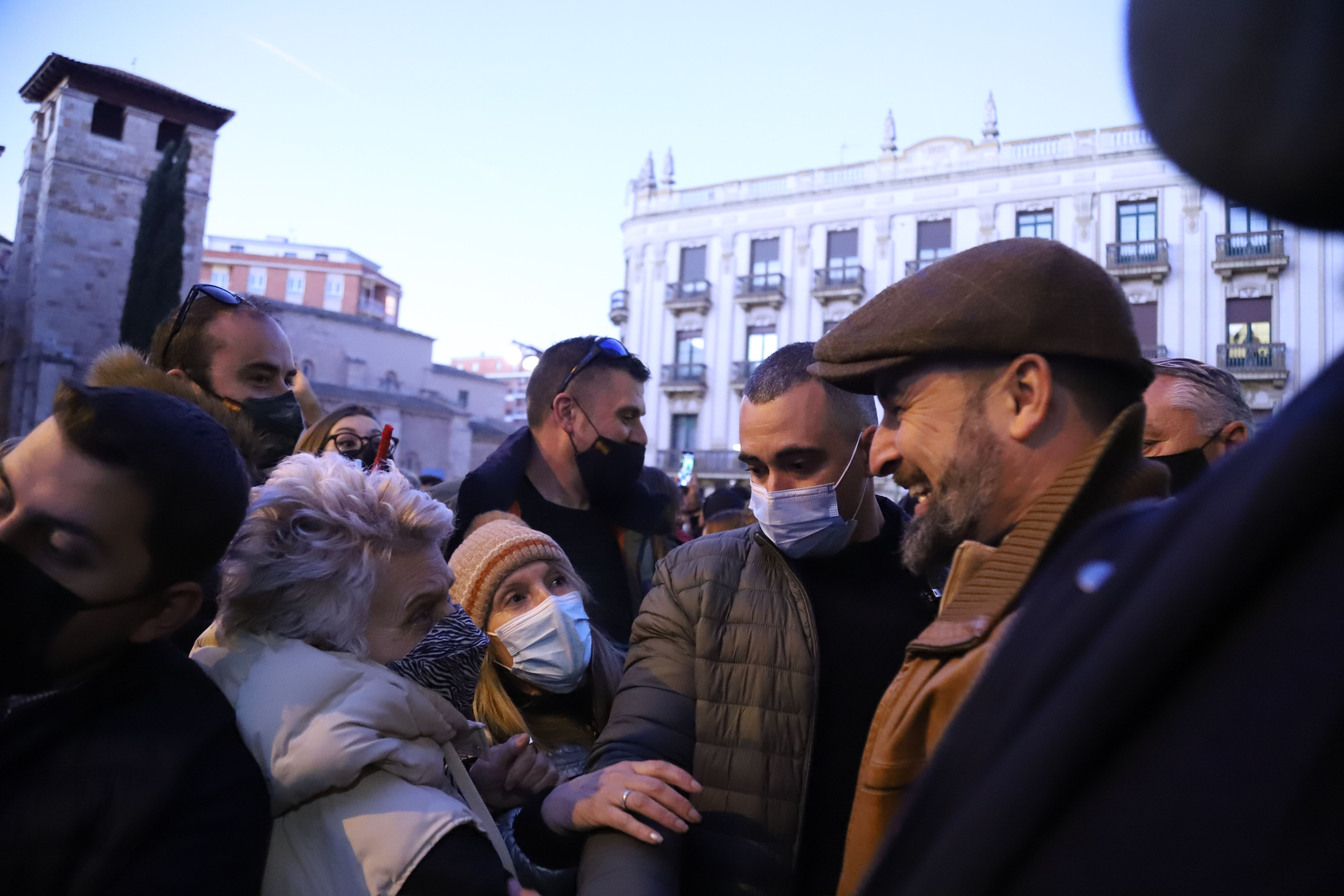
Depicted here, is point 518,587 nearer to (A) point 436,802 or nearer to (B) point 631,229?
(A) point 436,802

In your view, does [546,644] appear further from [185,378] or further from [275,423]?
[185,378]

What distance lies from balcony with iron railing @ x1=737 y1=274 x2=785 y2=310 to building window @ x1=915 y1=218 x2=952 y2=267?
182 inches

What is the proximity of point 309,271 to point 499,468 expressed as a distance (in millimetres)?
69798

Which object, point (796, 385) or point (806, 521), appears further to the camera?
point (796, 385)

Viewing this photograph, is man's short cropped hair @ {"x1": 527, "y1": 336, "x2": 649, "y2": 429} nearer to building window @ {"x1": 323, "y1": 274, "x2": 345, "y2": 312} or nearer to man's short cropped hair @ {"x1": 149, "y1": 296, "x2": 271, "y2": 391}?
man's short cropped hair @ {"x1": 149, "y1": 296, "x2": 271, "y2": 391}

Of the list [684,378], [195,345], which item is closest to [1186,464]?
[195,345]

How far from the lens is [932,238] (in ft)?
93.5

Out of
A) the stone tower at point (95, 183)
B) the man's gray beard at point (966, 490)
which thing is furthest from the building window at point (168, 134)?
the man's gray beard at point (966, 490)

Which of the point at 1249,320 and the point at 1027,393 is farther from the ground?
the point at 1249,320

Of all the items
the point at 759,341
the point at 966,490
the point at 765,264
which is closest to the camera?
the point at 966,490

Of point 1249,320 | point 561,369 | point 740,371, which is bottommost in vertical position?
point 561,369

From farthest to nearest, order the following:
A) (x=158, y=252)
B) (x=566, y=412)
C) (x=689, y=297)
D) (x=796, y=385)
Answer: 1. (x=689, y=297)
2. (x=158, y=252)
3. (x=566, y=412)
4. (x=796, y=385)

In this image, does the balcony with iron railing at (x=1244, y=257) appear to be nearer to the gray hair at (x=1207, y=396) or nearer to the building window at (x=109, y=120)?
the gray hair at (x=1207, y=396)

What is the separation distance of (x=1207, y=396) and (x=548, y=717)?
2.30 meters
